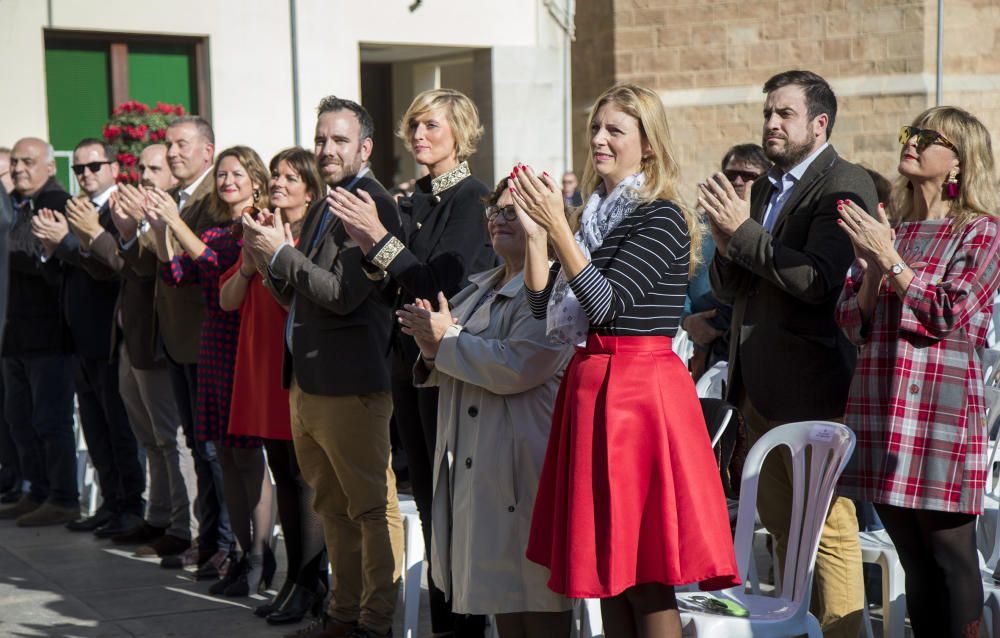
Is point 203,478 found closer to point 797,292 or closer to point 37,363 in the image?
point 37,363

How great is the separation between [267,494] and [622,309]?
10.1 feet

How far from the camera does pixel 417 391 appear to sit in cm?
495

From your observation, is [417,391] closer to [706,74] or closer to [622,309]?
[622,309]

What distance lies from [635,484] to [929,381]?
1110 millimetres

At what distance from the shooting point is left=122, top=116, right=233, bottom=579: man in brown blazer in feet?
20.9

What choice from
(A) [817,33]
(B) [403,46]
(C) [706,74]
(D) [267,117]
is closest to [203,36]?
(D) [267,117]


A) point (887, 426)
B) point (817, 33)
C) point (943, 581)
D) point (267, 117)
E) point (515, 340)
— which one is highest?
point (817, 33)

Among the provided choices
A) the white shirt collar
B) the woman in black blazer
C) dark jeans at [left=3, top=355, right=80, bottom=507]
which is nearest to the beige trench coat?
the woman in black blazer

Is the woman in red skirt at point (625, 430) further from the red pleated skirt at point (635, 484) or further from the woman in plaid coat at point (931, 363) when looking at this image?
the woman in plaid coat at point (931, 363)

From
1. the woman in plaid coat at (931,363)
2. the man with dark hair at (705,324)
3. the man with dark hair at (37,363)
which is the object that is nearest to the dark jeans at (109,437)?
the man with dark hair at (37,363)

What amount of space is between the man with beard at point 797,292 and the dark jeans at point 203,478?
285 centimetres

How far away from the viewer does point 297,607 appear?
5598mm

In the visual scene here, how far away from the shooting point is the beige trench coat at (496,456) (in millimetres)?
3977

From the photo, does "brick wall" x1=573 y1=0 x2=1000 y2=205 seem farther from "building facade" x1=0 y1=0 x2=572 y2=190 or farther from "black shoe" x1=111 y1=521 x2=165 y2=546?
"black shoe" x1=111 y1=521 x2=165 y2=546
